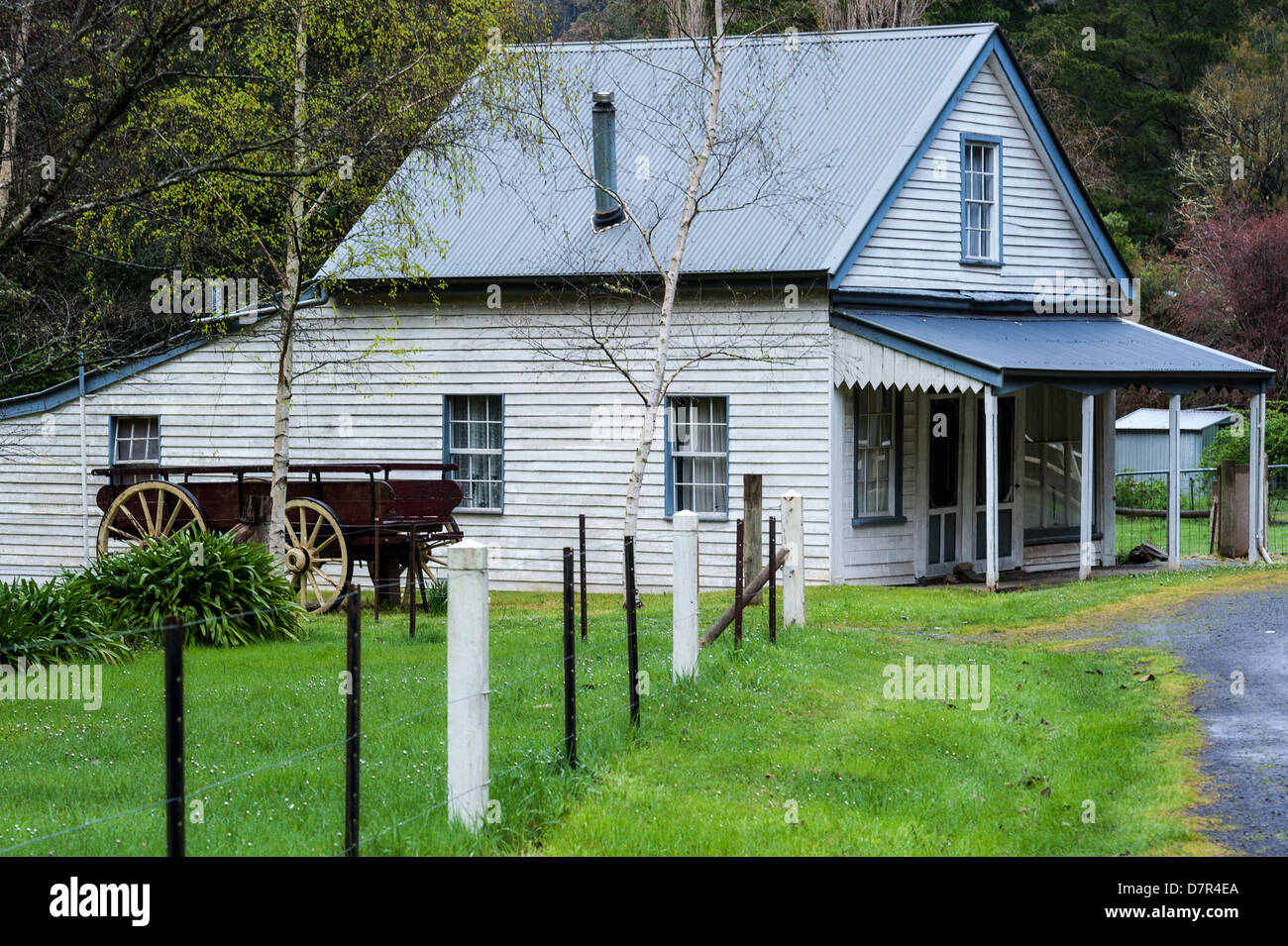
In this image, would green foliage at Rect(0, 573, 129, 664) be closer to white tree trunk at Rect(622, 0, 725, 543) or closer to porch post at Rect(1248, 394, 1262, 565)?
white tree trunk at Rect(622, 0, 725, 543)

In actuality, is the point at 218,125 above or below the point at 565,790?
above

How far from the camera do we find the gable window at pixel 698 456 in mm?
20562

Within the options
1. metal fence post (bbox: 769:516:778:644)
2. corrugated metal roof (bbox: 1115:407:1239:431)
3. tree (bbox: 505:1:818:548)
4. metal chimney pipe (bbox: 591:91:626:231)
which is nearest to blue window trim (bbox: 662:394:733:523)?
tree (bbox: 505:1:818:548)

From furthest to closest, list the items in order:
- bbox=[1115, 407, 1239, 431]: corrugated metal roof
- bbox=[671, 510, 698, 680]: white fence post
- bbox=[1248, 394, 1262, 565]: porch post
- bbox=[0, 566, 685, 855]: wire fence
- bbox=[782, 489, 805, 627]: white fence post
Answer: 1. bbox=[1115, 407, 1239, 431]: corrugated metal roof
2. bbox=[1248, 394, 1262, 565]: porch post
3. bbox=[782, 489, 805, 627]: white fence post
4. bbox=[671, 510, 698, 680]: white fence post
5. bbox=[0, 566, 685, 855]: wire fence

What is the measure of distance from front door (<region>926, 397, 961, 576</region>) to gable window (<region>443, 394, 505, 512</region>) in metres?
6.04

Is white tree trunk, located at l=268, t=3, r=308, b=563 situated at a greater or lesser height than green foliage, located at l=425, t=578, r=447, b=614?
greater

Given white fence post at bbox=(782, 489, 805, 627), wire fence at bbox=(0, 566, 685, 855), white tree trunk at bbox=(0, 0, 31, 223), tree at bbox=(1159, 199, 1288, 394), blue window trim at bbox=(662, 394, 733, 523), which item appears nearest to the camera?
wire fence at bbox=(0, 566, 685, 855)

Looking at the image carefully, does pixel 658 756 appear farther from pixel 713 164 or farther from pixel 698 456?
pixel 713 164

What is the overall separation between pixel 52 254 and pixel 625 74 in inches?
365

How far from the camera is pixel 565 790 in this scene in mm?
8055

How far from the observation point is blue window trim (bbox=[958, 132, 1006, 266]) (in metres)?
21.7
